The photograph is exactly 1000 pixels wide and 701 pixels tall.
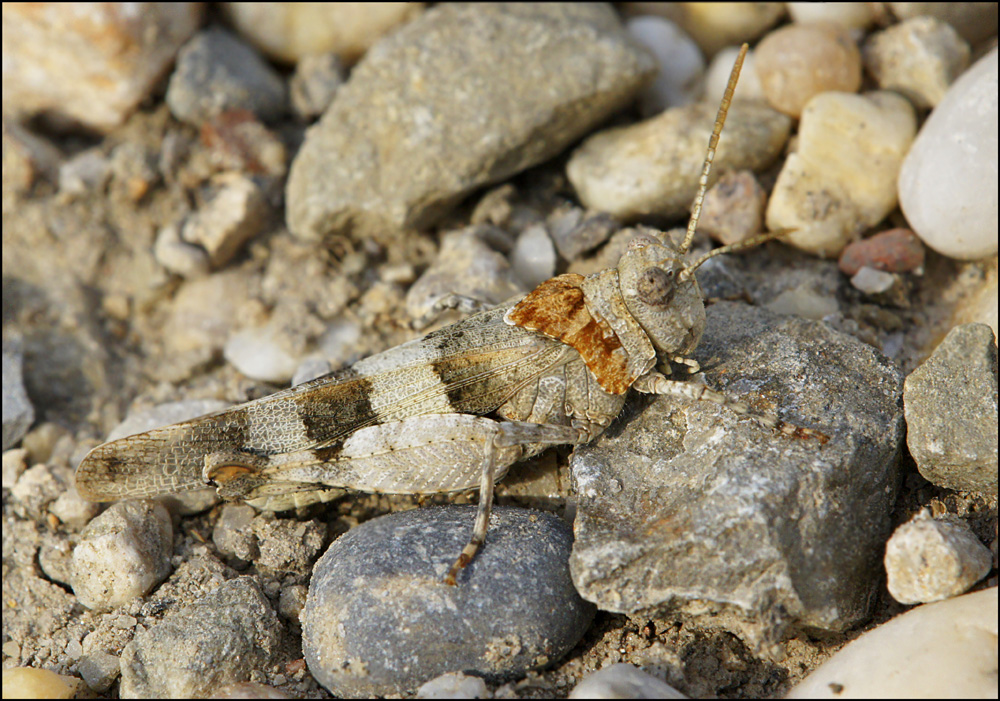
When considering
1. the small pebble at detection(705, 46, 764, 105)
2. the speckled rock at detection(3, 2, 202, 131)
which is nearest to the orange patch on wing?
the small pebble at detection(705, 46, 764, 105)

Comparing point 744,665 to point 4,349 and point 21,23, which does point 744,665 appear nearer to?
point 4,349

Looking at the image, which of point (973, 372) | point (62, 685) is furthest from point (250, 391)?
point (973, 372)

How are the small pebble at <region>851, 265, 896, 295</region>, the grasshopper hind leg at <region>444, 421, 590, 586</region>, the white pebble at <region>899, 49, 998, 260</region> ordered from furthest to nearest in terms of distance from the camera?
the small pebble at <region>851, 265, 896, 295</region>, the white pebble at <region>899, 49, 998, 260</region>, the grasshopper hind leg at <region>444, 421, 590, 586</region>

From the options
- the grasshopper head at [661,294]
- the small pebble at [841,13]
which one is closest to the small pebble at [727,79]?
the small pebble at [841,13]

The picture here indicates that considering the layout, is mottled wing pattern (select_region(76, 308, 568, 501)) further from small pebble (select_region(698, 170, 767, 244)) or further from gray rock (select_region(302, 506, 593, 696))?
small pebble (select_region(698, 170, 767, 244))

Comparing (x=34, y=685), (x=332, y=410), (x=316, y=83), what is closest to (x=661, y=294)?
(x=332, y=410)

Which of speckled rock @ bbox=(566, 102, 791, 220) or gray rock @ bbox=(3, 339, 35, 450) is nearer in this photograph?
gray rock @ bbox=(3, 339, 35, 450)

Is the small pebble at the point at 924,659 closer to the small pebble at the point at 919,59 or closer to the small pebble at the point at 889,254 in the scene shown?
the small pebble at the point at 889,254
